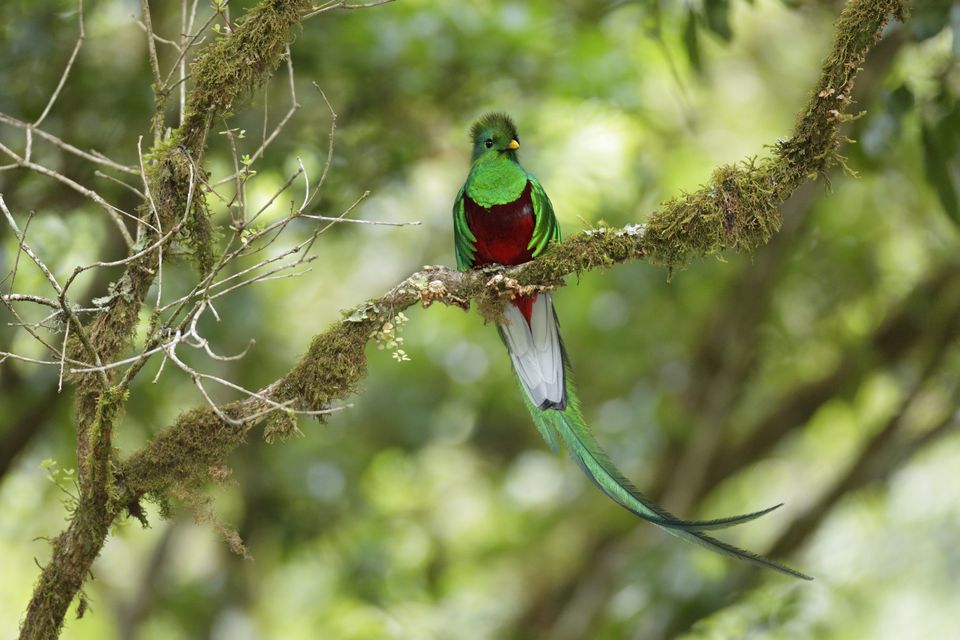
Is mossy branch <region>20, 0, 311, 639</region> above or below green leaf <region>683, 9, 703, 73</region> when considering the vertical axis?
below

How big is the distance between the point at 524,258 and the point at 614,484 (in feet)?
2.78

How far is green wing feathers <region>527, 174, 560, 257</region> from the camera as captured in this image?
311cm

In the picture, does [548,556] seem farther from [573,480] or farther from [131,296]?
[131,296]

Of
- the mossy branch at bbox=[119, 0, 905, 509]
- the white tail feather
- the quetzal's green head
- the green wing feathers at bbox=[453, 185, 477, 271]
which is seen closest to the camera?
the mossy branch at bbox=[119, 0, 905, 509]

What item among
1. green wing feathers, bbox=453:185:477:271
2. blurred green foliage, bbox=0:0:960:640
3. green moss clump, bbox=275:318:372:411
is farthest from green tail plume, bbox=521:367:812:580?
blurred green foliage, bbox=0:0:960:640

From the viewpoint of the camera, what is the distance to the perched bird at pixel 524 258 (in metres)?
2.75

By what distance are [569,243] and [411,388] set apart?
3661 millimetres

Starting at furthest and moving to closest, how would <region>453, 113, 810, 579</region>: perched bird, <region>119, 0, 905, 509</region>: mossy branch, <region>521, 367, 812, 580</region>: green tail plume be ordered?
<region>453, 113, 810, 579</region>: perched bird → <region>119, 0, 905, 509</region>: mossy branch → <region>521, 367, 812, 580</region>: green tail plume

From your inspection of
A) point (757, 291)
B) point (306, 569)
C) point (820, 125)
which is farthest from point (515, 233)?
point (306, 569)

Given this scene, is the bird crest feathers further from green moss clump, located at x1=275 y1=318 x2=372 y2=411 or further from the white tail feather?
green moss clump, located at x1=275 y1=318 x2=372 y2=411

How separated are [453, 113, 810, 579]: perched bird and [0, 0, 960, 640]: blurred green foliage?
472 millimetres

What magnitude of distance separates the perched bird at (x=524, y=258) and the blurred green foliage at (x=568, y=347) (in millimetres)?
472

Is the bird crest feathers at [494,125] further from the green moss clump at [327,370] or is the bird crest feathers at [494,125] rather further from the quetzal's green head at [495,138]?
the green moss clump at [327,370]


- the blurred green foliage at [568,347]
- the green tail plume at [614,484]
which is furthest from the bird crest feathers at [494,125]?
the green tail plume at [614,484]
